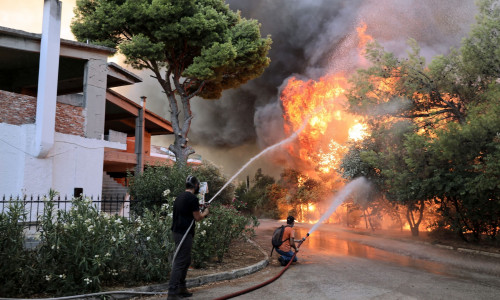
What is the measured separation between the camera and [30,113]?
12555 mm

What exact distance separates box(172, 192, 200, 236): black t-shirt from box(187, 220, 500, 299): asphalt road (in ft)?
4.51

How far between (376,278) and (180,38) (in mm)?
15038

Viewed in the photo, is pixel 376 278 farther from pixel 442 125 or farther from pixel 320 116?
pixel 320 116

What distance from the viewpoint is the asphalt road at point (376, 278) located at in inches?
269

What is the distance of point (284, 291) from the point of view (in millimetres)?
7082

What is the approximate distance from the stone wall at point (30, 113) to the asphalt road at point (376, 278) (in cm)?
883

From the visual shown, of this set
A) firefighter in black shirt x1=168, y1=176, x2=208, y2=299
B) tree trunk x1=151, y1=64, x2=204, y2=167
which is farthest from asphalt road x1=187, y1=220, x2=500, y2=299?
tree trunk x1=151, y1=64, x2=204, y2=167

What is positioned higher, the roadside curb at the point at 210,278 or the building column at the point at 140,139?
the building column at the point at 140,139

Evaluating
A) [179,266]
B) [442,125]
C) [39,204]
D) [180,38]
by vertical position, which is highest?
[180,38]

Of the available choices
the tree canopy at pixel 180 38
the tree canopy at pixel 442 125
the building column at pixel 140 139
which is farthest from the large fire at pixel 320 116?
the building column at pixel 140 139

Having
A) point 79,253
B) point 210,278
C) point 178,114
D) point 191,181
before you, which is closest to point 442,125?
point 178,114

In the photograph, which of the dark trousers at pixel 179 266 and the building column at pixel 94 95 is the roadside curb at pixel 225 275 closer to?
the dark trousers at pixel 179 266

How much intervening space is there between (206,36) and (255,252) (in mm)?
11837

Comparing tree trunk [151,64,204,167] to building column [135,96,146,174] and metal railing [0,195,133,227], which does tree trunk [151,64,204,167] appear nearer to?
building column [135,96,146,174]
